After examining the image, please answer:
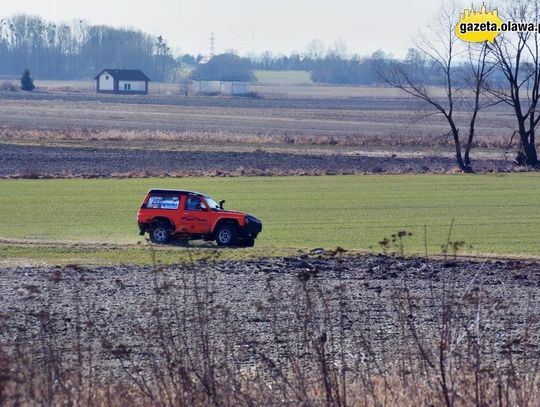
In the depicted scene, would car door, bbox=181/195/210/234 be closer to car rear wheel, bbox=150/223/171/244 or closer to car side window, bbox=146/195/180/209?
car side window, bbox=146/195/180/209

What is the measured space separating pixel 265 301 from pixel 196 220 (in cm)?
965

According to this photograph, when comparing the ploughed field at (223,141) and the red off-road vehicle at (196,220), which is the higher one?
the red off-road vehicle at (196,220)

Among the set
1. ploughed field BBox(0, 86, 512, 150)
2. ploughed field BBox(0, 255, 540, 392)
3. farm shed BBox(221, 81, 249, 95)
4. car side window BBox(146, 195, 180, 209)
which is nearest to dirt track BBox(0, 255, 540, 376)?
ploughed field BBox(0, 255, 540, 392)

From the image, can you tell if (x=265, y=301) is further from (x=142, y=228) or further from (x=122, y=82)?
(x=122, y=82)

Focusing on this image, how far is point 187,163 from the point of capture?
57344 mm

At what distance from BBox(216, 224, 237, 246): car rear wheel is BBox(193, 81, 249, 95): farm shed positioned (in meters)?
154

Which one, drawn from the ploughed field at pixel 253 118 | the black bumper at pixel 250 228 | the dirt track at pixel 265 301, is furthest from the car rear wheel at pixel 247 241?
the ploughed field at pixel 253 118

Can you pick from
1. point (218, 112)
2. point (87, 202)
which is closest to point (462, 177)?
point (87, 202)

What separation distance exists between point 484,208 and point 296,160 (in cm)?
2158

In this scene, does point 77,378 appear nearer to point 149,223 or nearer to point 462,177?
point 149,223

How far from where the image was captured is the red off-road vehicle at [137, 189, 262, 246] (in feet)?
93.6

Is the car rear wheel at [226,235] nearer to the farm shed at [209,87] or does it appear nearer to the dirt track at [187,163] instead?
the dirt track at [187,163]

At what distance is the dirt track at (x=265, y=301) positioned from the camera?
1295 cm

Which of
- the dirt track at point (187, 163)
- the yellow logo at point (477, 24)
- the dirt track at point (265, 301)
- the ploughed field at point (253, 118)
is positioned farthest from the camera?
the ploughed field at point (253, 118)
